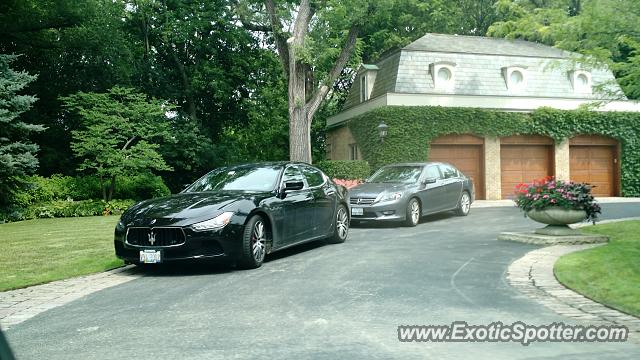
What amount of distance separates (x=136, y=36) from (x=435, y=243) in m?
26.0

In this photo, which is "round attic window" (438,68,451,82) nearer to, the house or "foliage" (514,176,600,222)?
the house

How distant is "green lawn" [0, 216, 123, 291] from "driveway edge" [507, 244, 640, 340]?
Answer: 5.74m

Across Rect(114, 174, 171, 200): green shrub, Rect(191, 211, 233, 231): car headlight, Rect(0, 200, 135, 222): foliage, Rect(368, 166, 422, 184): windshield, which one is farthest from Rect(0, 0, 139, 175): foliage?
Rect(191, 211, 233, 231): car headlight

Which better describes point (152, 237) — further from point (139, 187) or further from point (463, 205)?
point (139, 187)

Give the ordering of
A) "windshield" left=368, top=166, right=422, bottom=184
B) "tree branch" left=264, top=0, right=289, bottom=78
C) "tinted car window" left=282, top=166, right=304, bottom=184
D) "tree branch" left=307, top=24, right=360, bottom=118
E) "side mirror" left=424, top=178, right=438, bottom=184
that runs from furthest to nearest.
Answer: "tree branch" left=264, top=0, right=289, bottom=78 → "tree branch" left=307, top=24, right=360, bottom=118 → "windshield" left=368, top=166, right=422, bottom=184 → "side mirror" left=424, top=178, right=438, bottom=184 → "tinted car window" left=282, top=166, right=304, bottom=184

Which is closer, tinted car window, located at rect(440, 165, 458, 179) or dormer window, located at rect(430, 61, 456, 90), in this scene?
tinted car window, located at rect(440, 165, 458, 179)

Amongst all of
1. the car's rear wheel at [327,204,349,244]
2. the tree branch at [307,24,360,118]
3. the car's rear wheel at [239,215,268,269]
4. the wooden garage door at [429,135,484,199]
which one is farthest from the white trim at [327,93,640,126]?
the car's rear wheel at [239,215,268,269]

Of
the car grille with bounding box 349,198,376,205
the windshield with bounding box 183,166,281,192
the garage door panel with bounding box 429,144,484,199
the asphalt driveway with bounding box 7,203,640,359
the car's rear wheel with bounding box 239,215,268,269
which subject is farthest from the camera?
the garage door panel with bounding box 429,144,484,199

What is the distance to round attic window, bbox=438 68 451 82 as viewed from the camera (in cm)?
2754

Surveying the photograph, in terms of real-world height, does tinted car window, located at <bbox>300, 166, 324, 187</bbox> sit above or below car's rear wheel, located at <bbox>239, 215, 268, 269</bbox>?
above

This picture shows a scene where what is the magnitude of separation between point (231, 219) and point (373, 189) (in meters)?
7.09

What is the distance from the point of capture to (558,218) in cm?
1061

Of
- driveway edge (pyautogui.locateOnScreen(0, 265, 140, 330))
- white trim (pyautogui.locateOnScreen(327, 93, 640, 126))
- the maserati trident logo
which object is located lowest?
→ driveway edge (pyautogui.locateOnScreen(0, 265, 140, 330))

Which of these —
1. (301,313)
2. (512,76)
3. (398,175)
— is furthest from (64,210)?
(512,76)
